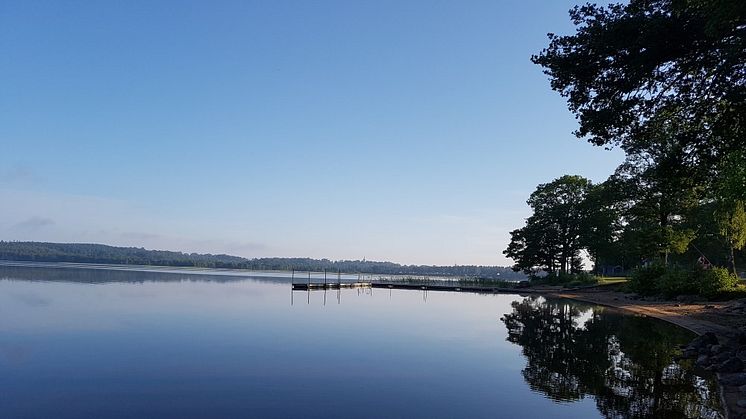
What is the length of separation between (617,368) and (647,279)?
34078 millimetres

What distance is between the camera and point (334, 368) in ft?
60.9

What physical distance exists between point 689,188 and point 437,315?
892 inches

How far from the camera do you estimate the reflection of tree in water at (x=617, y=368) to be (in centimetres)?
1404

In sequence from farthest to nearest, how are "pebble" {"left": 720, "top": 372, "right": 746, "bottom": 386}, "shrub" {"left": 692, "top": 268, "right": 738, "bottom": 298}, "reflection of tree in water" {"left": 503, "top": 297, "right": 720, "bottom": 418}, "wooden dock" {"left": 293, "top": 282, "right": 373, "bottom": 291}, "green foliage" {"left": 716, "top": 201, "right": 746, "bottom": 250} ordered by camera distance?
"wooden dock" {"left": 293, "top": 282, "right": 373, "bottom": 291}, "green foliage" {"left": 716, "top": 201, "right": 746, "bottom": 250}, "shrub" {"left": 692, "top": 268, "right": 738, "bottom": 298}, "pebble" {"left": 720, "top": 372, "right": 746, "bottom": 386}, "reflection of tree in water" {"left": 503, "top": 297, "right": 720, "bottom": 418}

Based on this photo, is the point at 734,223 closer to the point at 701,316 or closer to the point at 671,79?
the point at 701,316

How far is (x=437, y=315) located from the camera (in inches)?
1576

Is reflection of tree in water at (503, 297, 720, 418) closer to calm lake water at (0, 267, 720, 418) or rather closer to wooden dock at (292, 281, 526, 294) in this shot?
calm lake water at (0, 267, 720, 418)

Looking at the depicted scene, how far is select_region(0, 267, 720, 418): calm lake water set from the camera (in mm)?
13586

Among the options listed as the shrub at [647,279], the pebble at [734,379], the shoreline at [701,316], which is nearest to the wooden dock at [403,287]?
the shoreline at [701,316]

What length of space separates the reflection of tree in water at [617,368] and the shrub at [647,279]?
15303mm

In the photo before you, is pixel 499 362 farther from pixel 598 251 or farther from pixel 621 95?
pixel 598 251

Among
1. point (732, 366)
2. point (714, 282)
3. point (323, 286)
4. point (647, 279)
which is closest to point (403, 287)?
point (323, 286)

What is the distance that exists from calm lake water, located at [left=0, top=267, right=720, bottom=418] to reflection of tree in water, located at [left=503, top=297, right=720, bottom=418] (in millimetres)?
64

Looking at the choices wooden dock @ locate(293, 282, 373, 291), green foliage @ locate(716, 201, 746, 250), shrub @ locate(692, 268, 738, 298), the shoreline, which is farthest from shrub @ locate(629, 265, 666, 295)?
wooden dock @ locate(293, 282, 373, 291)
